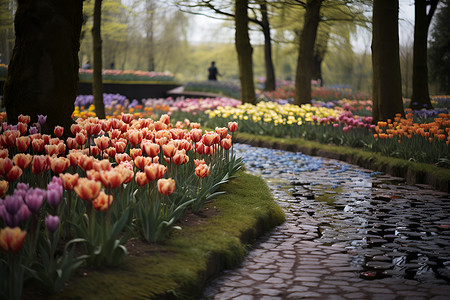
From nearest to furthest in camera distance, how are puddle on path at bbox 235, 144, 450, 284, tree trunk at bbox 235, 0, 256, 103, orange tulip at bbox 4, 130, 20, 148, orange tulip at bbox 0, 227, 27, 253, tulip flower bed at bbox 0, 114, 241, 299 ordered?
orange tulip at bbox 0, 227, 27, 253
tulip flower bed at bbox 0, 114, 241, 299
puddle on path at bbox 235, 144, 450, 284
orange tulip at bbox 4, 130, 20, 148
tree trunk at bbox 235, 0, 256, 103

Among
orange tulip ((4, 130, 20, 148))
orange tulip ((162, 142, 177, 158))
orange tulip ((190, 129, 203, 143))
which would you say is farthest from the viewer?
orange tulip ((190, 129, 203, 143))

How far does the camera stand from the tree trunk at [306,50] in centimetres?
1766

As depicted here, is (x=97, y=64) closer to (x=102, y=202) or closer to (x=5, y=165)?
(x=5, y=165)

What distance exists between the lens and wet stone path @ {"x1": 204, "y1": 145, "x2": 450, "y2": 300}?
13.0ft

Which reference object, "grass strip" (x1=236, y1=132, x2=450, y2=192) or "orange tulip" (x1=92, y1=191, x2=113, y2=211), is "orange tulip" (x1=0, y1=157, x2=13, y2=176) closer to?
"orange tulip" (x1=92, y1=191, x2=113, y2=211)

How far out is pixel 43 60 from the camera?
621 cm

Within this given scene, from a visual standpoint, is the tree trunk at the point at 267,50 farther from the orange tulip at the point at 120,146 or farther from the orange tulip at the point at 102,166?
the orange tulip at the point at 102,166

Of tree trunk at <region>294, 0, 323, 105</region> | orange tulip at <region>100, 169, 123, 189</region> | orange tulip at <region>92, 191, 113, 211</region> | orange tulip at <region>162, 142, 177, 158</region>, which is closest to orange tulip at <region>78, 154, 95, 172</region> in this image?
orange tulip at <region>100, 169, 123, 189</region>

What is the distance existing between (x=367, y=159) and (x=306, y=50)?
8.80 meters

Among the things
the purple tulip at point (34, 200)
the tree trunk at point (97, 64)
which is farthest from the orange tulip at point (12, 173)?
the tree trunk at point (97, 64)

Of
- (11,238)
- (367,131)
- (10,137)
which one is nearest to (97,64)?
(367,131)

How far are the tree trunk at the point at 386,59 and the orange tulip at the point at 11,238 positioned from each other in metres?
10.5

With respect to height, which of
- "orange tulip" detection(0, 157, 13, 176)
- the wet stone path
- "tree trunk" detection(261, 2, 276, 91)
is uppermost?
"tree trunk" detection(261, 2, 276, 91)

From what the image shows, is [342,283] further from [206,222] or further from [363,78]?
[363,78]
